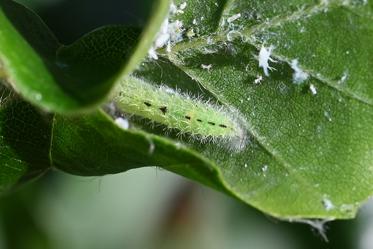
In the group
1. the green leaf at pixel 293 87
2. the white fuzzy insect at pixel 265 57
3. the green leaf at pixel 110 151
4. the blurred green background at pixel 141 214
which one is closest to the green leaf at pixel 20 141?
the green leaf at pixel 110 151

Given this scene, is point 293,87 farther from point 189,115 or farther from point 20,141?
point 20,141

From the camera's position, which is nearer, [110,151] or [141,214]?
[110,151]

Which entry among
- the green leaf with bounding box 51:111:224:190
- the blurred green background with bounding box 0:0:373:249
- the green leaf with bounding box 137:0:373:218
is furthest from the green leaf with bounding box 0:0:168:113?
the blurred green background with bounding box 0:0:373:249

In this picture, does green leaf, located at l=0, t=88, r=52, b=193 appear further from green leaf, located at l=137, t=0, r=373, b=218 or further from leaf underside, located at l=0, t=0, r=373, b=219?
green leaf, located at l=137, t=0, r=373, b=218

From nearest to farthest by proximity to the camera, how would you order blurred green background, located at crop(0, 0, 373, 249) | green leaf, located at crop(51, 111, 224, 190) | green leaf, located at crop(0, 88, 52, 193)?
green leaf, located at crop(51, 111, 224, 190) → green leaf, located at crop(0, 88, 52, 193) → blurred green background, located at crop(0, 0, 373, 249)

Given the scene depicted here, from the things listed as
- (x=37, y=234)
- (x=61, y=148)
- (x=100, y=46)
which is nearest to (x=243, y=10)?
(x=100, y=46)

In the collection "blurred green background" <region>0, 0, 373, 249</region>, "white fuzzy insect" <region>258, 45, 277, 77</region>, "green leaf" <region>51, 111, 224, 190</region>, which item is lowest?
"blurred green background" <region>0, 0, 373, 249</region>

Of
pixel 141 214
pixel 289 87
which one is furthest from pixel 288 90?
pixel 141 214
